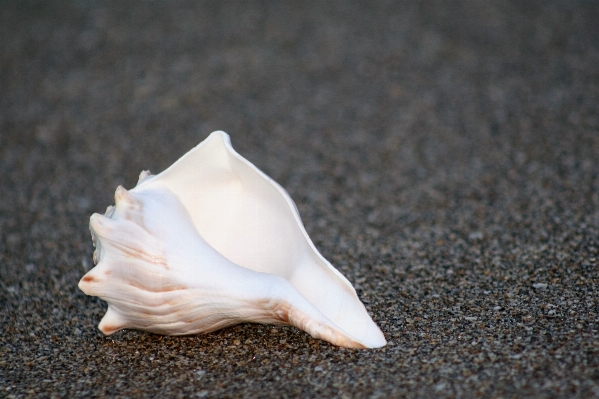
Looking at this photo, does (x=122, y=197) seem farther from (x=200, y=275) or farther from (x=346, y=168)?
(x=346, y=168)

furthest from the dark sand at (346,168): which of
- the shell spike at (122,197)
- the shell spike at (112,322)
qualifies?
the shell spike at (122,197)

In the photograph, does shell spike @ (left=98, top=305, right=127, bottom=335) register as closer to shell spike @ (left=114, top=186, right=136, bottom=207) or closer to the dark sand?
the dark sand

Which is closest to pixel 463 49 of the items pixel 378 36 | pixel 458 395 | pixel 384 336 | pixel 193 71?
pixel 378 36

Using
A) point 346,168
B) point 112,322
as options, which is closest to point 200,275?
point 112,322

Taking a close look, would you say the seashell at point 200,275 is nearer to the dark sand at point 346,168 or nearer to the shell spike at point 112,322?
the shell spike at point 112,322

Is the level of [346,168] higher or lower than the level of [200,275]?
lower

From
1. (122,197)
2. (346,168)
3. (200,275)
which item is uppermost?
(122,197)

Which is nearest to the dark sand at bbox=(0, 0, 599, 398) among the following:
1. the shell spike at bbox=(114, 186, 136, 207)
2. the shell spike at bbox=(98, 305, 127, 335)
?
the shell spike at bbox=(98, 305, 127, 335)
